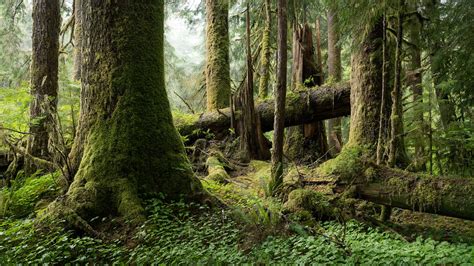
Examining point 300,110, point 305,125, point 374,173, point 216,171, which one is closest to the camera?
point 374,173

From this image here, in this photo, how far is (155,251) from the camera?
387 cm

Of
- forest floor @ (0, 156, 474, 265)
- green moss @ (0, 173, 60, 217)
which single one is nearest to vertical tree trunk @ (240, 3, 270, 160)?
forest floor @ (0, 156, 474, 265)

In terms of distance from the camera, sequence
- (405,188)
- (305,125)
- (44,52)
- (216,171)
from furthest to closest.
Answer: (305,125) < (216,171) < (44,52) < (405,188)

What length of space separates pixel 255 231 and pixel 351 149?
2.87 m

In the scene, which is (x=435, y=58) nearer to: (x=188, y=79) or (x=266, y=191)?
(x=266, y=191)

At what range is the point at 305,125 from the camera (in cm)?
952

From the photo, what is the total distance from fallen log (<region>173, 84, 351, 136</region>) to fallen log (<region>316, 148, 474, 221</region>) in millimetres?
2659

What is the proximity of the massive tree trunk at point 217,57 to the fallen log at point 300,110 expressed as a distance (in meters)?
1.02

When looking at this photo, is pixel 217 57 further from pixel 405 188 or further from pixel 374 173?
pixel 405 188

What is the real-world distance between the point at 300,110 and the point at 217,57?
11.9 ft

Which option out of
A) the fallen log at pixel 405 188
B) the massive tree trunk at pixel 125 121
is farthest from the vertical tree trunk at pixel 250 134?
the massive tree trunk at pixel 125 121

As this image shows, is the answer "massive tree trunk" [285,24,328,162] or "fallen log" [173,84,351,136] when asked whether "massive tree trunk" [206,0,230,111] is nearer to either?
"fallen log" [173,84,351,136]

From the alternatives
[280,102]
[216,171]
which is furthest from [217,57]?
[280,102]

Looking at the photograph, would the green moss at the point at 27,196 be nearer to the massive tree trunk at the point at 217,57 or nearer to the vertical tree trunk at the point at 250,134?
the vertical tree trunk at the point at 250,134
